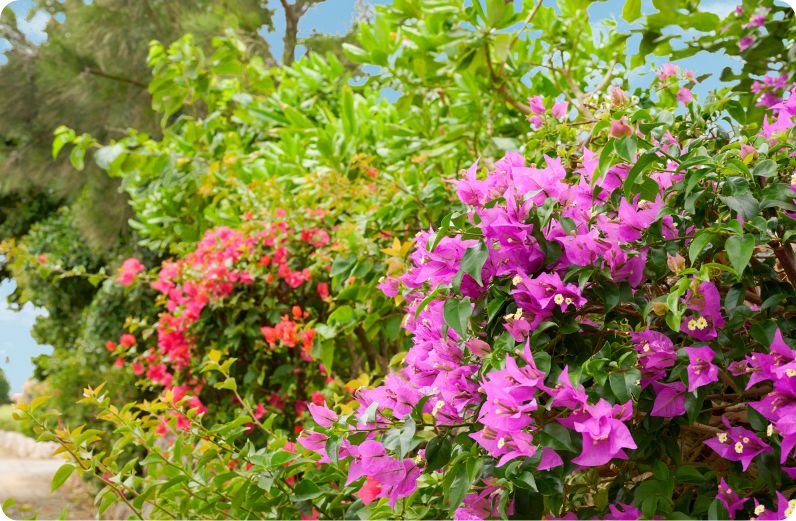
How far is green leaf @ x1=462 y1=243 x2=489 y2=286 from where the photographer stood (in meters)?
0.80

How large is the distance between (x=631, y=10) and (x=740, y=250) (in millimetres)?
1452

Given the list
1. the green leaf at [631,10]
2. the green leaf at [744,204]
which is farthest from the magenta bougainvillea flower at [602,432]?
the green leaf at [631,10]

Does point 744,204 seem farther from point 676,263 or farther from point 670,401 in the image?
point 670,401

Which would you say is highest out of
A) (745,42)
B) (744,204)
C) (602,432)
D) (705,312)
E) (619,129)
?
(745,42)

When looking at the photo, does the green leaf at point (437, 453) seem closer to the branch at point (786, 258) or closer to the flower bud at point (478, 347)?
the flower bud at point (478, 347)

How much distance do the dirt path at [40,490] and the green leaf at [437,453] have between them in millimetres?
4807

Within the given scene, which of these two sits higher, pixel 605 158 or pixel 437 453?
pixel 605 158

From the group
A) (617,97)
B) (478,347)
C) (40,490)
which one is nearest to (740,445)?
(478,347)

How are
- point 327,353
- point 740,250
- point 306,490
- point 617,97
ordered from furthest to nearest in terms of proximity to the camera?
point 327,353, point 306,490, point 617,97, point 740,250

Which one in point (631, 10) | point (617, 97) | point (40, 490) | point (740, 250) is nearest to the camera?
point (740, 250)

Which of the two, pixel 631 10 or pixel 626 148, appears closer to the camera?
pixel 626 148

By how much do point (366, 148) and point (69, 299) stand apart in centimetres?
601

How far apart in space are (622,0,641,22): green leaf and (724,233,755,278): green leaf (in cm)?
142

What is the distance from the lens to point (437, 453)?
2.78 ft
